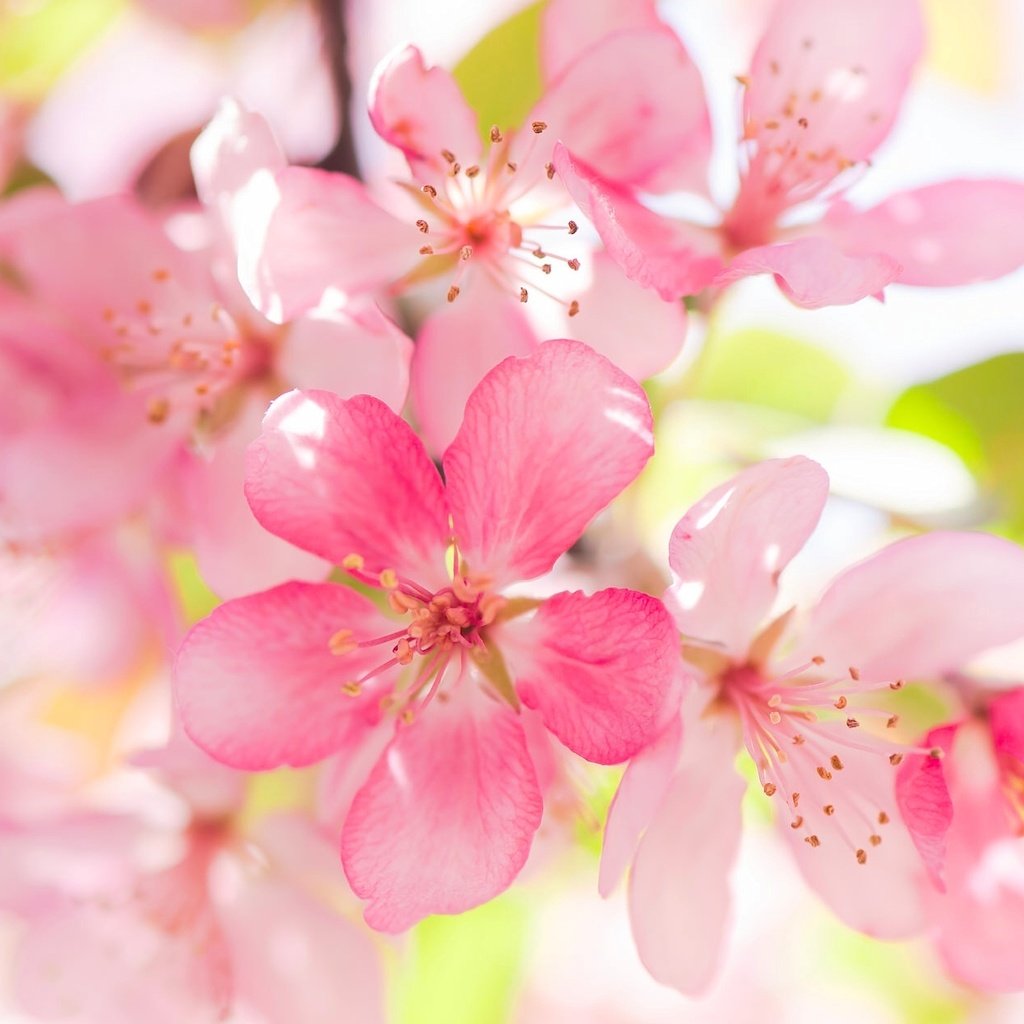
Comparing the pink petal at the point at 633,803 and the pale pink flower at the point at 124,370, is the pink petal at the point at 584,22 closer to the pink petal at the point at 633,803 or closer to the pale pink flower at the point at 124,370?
the pale pink flower at the point at 124,370

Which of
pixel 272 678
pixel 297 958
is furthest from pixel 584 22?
pixel 297 958

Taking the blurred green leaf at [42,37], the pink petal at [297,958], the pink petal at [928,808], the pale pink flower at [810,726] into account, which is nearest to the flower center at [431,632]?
the pale pink flower at [810,726]

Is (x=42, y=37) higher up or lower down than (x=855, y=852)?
higher up

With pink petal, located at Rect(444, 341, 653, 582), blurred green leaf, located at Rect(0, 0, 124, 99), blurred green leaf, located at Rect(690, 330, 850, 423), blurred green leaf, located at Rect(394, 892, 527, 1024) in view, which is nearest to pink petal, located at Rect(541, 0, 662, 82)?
pink petal, located at Rect(444, 341, 653, 582)

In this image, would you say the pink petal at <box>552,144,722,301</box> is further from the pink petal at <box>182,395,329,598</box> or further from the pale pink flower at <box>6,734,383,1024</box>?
the pale pink flower at <box>6,734,383,1024</box>

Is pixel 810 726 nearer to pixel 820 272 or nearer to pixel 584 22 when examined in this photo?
pixel 820 272
